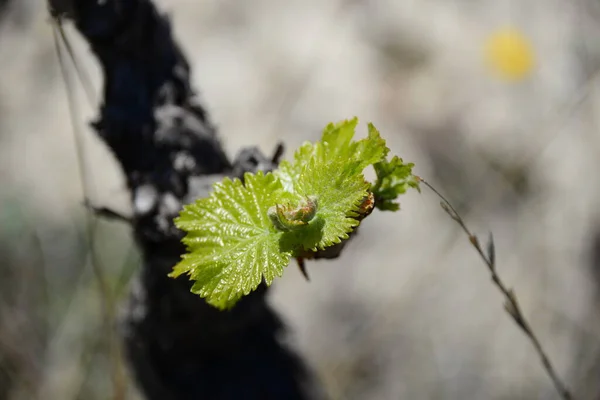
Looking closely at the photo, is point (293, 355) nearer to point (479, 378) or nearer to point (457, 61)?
point (479, 378)

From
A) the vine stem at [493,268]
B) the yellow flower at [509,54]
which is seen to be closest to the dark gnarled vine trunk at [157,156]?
the vine stem at [493,268]

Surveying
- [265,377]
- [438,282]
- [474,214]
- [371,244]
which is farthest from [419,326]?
[265,377]

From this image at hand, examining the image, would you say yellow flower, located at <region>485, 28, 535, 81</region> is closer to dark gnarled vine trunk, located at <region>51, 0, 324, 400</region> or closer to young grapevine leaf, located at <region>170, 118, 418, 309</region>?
dark gnarled vine trunk, located at <region>51, 0, 324, 400</region>

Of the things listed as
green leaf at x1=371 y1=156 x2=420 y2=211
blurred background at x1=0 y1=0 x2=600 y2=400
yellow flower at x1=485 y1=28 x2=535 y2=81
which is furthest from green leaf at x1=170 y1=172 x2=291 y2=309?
yellow flower at x1=485 y1=28 x2=535 y2=81

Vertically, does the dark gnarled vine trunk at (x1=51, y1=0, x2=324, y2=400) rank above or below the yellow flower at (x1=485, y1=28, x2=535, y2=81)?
below

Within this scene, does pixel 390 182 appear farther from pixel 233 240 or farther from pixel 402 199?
pixel 402 199

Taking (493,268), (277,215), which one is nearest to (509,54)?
(493,268)
